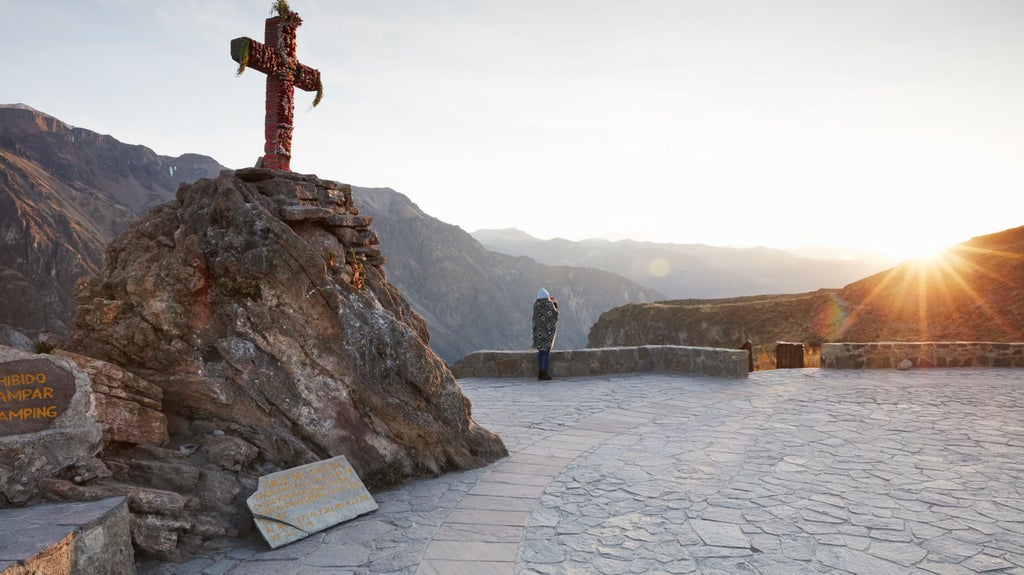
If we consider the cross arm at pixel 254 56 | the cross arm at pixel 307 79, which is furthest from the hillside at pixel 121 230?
the cross arm at pixel 254 56

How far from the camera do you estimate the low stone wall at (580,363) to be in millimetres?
14406

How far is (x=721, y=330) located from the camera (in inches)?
2156

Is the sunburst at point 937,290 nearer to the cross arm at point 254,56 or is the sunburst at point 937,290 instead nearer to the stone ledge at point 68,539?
the cross arm at point 254,56

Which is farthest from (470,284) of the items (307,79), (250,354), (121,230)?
(250,354)

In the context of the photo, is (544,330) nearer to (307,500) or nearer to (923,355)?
(307,500)

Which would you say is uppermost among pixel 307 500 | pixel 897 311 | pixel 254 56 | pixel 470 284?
pixel 470 284

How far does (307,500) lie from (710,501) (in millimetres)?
3870

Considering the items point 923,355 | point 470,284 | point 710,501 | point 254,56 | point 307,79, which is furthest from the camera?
point 470,284

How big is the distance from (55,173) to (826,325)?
13174 cm

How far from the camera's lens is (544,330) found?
1377cm

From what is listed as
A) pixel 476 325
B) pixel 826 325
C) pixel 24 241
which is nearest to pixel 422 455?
pixel 826 325

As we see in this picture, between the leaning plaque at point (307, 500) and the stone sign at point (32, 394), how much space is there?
5.28 feet

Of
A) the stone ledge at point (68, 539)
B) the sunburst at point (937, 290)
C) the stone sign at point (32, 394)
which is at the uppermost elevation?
the sunburst at point (937, 290)

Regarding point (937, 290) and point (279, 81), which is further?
point (937, 290)
